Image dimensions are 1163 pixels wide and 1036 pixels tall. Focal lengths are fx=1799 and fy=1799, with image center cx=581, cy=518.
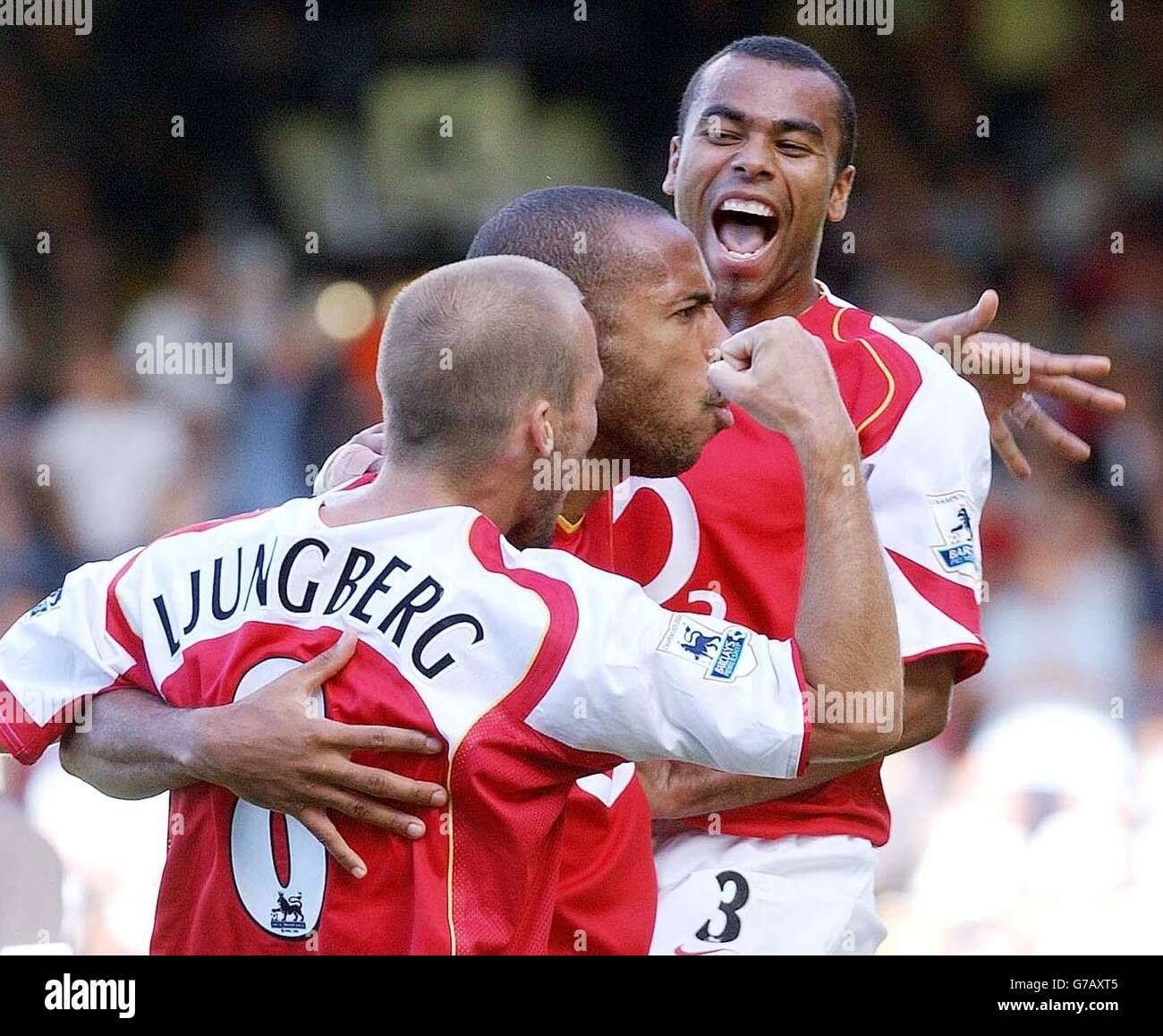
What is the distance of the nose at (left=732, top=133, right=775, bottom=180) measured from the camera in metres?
3.38

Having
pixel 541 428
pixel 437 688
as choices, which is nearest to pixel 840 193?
pixel 541 428

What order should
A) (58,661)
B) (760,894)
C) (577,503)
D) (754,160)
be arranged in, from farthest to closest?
(754,160) → (760,894) → (577,503) → (58,661)

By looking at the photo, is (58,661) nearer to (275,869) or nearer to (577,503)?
(275,869)

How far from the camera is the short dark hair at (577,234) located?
2.79m

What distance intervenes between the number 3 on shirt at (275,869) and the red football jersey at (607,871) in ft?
1.37

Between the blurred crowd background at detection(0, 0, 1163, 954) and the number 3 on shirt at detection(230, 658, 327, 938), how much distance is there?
151 inches

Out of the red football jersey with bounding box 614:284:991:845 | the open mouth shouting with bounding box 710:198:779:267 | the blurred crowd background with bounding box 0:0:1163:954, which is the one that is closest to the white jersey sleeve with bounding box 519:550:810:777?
the red football jersey with bounding box 614:284:991:845

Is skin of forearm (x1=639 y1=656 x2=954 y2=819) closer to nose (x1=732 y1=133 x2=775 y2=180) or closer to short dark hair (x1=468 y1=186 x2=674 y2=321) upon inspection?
short dark hair (x1=468 y1=186 x2=674 y2=321)

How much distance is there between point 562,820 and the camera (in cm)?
248

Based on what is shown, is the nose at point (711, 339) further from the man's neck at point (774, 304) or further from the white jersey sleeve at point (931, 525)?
the man's neck at point (774, 304)

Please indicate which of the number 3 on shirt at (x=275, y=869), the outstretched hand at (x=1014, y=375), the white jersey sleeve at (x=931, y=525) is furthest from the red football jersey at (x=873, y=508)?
the number 3 on shirt at (x=275, y=869)

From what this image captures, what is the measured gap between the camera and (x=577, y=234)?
9.22ft

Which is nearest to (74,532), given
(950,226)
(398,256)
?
(398,256)

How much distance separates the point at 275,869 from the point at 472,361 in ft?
2.39
